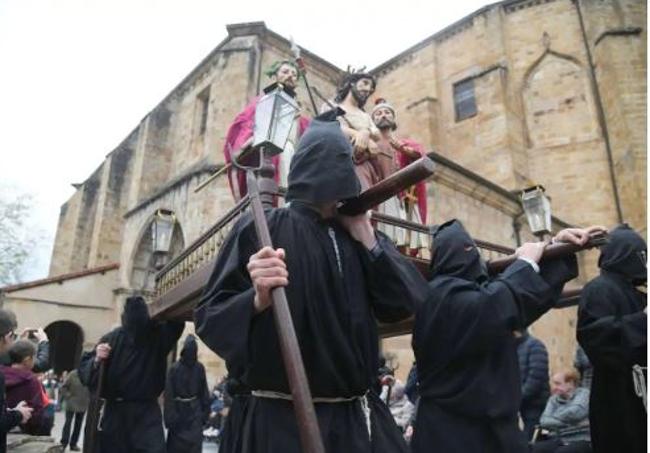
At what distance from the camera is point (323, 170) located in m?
2.00

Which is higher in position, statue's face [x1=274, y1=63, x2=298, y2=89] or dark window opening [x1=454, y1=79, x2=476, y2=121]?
dark window opening [x1=454, y1=79, x2=476, y2=121]

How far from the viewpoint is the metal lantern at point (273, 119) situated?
11.4ft

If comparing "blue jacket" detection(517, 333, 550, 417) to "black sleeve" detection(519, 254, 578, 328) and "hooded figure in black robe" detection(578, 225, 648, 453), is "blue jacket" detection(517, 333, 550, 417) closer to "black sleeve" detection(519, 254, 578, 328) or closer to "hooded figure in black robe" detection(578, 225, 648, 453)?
"hooded figure in black robe" detection(578, 225, 648, 453)

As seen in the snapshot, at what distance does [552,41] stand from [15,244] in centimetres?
→ 2653

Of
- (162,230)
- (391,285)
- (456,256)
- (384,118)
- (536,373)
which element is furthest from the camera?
(162,230)

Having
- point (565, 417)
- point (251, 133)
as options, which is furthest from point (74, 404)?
point (565, 417)

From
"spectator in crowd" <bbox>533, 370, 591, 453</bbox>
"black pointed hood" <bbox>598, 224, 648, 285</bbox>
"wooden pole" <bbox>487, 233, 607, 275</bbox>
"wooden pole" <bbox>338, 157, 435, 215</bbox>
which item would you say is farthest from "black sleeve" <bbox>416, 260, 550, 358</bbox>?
"spectator in crowd" <bbox>533, 370, 591, 453</bbox>

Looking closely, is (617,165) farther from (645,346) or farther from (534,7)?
(645,346)

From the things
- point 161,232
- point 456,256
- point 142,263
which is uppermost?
point 142,263

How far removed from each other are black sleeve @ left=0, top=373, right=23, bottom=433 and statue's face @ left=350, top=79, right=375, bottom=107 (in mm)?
4392

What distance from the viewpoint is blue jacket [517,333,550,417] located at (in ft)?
18.4

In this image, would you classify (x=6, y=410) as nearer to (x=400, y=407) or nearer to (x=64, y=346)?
(x=400, y=407)

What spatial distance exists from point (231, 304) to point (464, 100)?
20.8m

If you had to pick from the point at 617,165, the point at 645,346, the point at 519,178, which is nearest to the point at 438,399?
the point at 645,346
